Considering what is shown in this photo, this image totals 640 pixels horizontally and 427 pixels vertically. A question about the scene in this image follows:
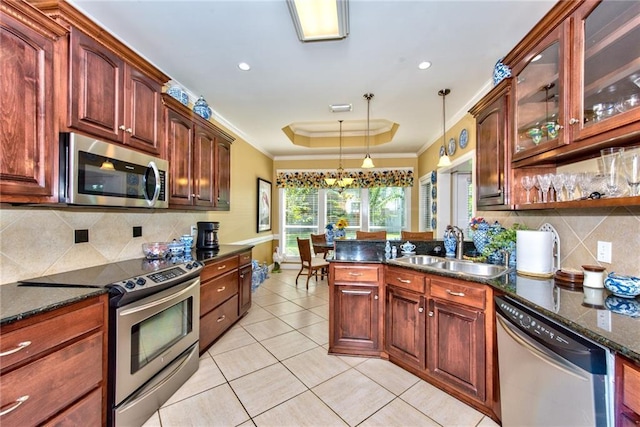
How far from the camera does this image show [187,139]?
2.67 metres

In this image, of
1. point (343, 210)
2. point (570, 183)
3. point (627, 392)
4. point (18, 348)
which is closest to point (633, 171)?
point (570, 183)

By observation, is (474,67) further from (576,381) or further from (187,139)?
(187,139)

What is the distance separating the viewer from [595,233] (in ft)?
5.33

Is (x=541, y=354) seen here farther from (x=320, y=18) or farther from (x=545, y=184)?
(x=320, y=18)

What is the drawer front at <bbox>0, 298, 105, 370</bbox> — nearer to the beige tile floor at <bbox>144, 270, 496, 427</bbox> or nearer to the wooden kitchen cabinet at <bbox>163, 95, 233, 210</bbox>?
the beige tile floor at <bbox>144, 270, 496, 427</bbox>

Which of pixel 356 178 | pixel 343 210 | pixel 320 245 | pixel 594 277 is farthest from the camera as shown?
pixel 343 210

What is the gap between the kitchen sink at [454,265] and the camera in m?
2.13

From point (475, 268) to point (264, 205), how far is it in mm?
4389

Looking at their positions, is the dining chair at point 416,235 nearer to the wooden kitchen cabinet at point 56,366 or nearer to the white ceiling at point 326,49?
the white ceiling at point 326,49

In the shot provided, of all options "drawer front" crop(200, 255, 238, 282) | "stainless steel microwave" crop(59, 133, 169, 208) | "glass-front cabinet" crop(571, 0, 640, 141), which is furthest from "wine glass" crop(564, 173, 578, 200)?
"stainless steel microwave" crop(59, 133, 169, 208)

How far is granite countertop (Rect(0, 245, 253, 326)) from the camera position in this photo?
109cm

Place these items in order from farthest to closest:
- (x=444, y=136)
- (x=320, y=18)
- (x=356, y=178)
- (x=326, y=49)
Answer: (x=356, y=178) < (x=444, y=136) < (x=326, y=49) < (x=320, y=18)

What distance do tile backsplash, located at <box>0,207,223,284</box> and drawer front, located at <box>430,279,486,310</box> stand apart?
8.74 feet

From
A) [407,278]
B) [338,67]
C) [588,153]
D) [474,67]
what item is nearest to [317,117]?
[338,67]
